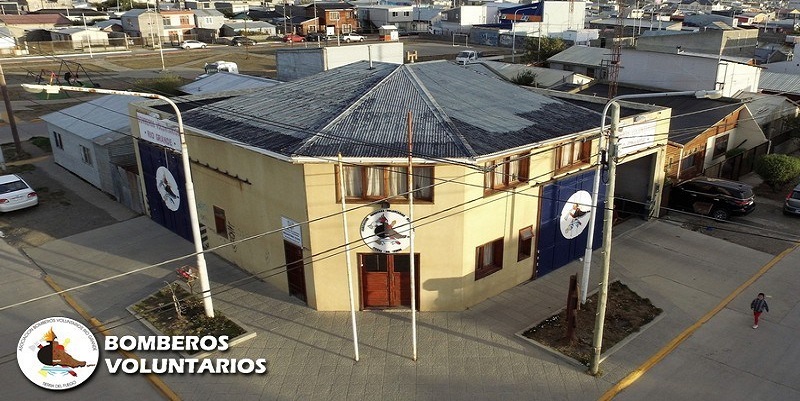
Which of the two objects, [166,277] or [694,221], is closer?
[166,277]

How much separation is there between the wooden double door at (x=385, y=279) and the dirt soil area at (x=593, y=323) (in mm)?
3530

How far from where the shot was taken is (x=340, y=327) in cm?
1527

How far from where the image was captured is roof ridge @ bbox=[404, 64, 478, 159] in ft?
47.8

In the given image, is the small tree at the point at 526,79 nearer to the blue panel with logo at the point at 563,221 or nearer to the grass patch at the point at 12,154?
the blue panel with logo at the point at 563,221

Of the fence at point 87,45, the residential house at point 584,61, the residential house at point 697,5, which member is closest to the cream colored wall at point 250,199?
the residential house at point 584,61

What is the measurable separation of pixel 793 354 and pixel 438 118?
436 inches

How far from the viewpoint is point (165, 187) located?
21625 mm

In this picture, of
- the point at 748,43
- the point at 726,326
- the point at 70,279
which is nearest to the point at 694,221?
the point at 726,326

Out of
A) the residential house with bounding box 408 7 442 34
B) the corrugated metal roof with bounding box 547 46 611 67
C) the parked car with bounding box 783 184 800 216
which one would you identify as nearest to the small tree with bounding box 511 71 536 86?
the corrugated metal roof with bounding box 547 46 611 67

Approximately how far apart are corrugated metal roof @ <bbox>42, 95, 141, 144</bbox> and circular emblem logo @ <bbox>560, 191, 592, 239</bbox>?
1936cm

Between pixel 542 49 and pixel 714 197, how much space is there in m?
38.5

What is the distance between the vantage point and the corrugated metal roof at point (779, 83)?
38156 millimetres

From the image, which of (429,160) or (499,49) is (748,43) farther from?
(429,160)

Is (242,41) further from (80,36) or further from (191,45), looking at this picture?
(80,36)
